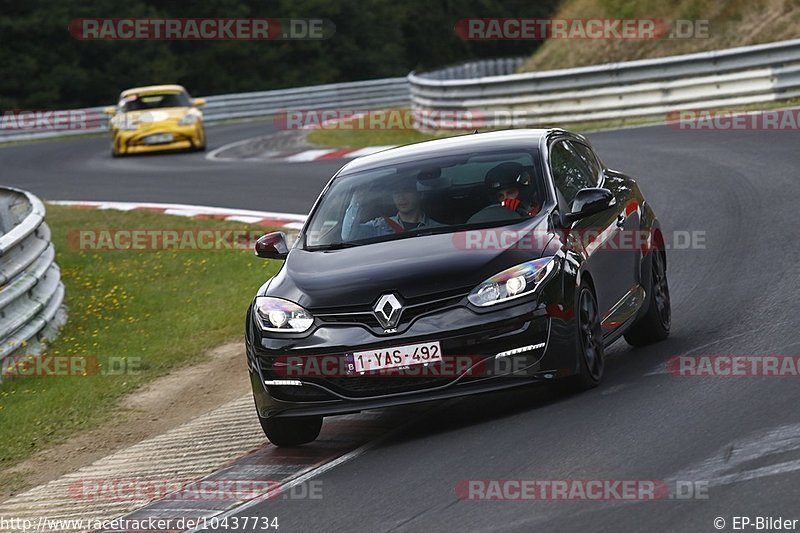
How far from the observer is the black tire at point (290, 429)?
26.5 ft

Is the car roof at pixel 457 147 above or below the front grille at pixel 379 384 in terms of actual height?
above

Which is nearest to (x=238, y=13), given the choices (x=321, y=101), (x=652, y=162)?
(x=321, y=101)

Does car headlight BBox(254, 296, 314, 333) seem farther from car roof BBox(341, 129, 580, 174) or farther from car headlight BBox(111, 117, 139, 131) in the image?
car headlight BBox(111, 117, 139, 131)

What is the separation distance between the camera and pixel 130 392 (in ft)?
34.8

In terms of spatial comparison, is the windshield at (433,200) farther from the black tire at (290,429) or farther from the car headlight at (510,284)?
the black tire at (290,429)

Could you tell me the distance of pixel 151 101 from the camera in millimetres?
31125

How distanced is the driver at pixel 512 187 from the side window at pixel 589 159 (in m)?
0.91

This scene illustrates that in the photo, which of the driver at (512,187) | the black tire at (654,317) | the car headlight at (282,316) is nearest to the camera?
the car headlight at (282,316)

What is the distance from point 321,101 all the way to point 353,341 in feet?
123

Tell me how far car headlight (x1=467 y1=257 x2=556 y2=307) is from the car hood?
4cm

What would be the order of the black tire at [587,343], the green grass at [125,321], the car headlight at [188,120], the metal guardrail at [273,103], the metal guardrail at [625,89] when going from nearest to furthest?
the black tire at [587,343] → the green grass at [125,321] → the metal guardrail at [625,89] → the car headlight at [188,120] → the metal guardrail at [273,103]

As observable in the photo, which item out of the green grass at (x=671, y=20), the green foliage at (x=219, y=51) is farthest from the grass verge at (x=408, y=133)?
the green foliage at (x=219, y=51)

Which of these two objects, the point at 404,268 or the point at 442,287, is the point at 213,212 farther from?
the point at 442,287

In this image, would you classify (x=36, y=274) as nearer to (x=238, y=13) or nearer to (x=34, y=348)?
(x=34, y=348)
